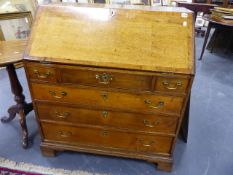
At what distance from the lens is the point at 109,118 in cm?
143

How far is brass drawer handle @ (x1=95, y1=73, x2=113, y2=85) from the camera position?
4.02 feet

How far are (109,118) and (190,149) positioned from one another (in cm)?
87

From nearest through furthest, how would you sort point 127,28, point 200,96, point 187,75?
point 187,75
point 127,28
point 200,96

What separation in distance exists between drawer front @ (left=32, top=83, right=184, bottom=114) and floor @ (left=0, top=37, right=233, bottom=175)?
58 centimetres

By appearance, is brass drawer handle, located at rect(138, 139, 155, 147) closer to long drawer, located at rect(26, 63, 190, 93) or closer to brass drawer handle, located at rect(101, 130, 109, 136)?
brass drawer handle, located at rect(101, 130, 109, 136)

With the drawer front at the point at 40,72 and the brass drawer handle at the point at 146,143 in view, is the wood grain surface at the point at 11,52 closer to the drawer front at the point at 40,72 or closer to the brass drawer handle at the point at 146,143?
the drawer front at the point at 40,72

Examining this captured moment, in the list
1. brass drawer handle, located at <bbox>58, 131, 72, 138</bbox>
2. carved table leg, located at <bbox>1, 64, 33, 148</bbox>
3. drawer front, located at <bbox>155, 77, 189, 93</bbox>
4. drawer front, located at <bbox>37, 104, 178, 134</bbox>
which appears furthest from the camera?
carved table leg, located at <bbox>1, 64, 33, 148</bbox>

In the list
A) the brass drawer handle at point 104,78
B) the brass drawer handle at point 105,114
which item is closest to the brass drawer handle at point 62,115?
the brass drawer handle at point 105,114

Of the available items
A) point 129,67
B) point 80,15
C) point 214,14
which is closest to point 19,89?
point 80,15

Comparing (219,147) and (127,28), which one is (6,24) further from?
(219,147)

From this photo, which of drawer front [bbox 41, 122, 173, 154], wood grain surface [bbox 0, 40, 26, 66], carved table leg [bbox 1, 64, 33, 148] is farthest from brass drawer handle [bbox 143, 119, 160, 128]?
carved table leg [bbox 1, 64, 33, 148]

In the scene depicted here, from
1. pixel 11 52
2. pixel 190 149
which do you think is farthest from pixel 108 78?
pixel 190 149

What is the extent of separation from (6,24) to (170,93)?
258 cm

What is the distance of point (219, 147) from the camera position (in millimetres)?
1849
